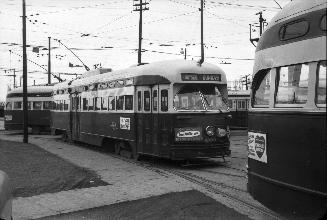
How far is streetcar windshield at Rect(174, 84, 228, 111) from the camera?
1377 cm

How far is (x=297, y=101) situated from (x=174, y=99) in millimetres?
7781

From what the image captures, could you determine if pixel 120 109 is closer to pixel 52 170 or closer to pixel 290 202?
pixel 52 170

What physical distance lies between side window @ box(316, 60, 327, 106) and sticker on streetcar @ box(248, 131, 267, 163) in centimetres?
124

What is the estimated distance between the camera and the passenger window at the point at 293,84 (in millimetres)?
5949

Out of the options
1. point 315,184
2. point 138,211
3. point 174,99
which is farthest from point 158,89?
point 315,184

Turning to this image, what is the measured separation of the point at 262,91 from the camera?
7070 millimetres

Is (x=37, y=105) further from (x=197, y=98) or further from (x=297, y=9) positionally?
(x=297, y=9)

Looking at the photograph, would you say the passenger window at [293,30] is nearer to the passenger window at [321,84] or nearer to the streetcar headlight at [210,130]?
the passenger window at [321,84]

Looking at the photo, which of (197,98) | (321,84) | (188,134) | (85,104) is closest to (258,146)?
(321,84)

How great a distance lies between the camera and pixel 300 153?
5.90m

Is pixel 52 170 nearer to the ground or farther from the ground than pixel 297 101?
nearer to the ground

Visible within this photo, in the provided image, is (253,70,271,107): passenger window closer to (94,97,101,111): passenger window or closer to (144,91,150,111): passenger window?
(144,91,150,111): passenger window

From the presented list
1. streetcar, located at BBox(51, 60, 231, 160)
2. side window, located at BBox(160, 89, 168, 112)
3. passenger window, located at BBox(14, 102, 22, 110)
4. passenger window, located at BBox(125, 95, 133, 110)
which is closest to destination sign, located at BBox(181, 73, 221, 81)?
streetcar, located at BBox(51, 60, 231, 160)

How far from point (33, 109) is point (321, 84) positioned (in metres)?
29.7
